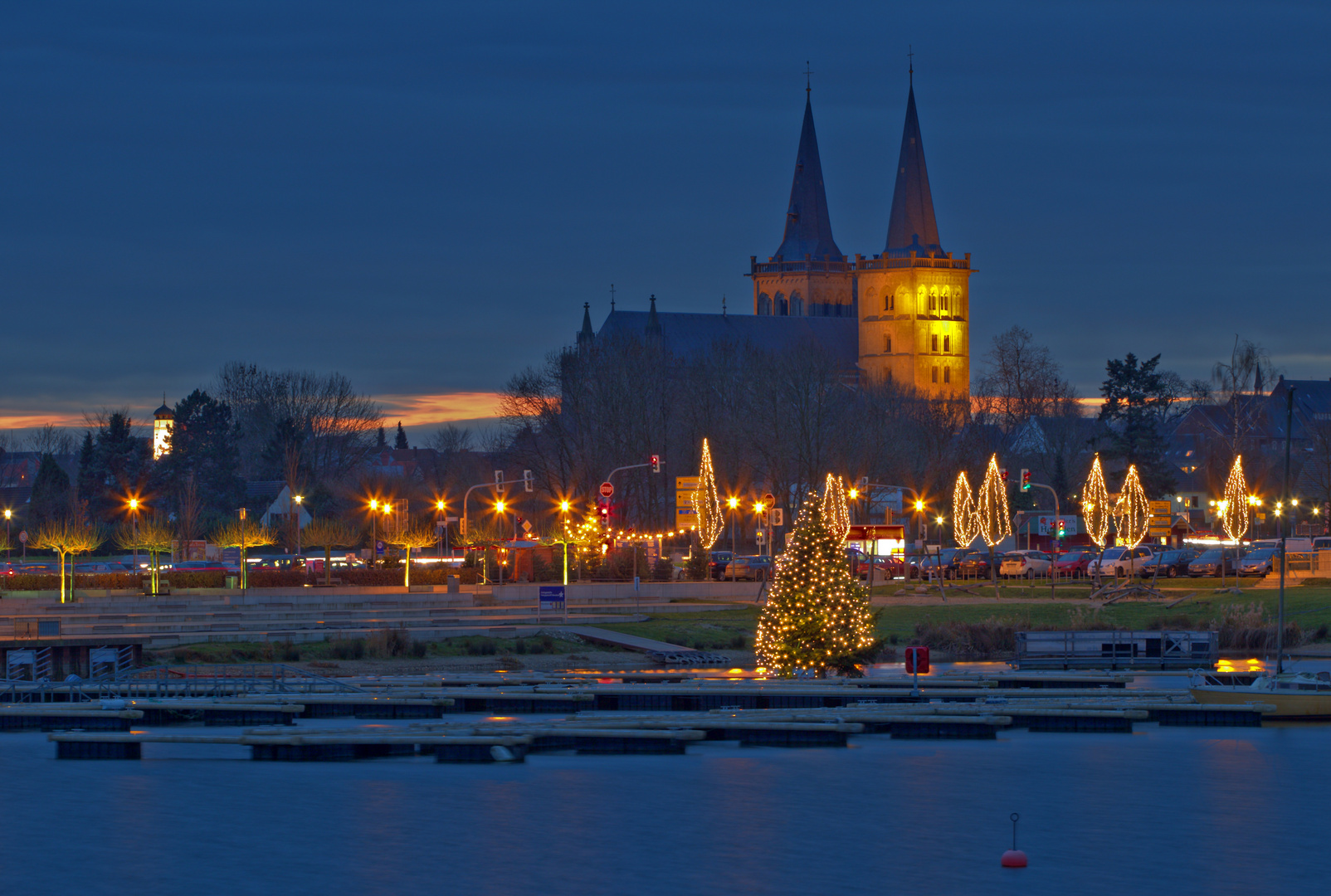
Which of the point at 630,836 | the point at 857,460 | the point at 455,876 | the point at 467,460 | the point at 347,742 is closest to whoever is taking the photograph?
the point at 455,876

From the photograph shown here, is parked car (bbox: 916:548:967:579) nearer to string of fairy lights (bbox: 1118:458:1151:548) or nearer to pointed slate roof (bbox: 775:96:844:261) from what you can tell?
string of fairy lights (bbox: 1118:458:1151:548)

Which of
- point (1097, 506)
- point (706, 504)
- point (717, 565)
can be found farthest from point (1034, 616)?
point (706, 504)

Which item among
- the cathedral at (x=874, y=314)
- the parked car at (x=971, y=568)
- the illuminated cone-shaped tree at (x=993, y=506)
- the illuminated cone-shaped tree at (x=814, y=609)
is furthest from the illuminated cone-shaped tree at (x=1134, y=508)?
the cathedral at (x=874, y=314)

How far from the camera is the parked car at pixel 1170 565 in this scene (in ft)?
234

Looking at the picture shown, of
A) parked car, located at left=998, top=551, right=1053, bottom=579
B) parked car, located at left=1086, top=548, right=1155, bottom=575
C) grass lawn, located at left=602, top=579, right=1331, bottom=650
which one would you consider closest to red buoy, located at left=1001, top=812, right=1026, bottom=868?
grass lawn, located at left=602, top=579, right=1331, bottom=650

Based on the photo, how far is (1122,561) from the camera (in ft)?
236

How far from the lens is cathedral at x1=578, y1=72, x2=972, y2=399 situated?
17850cm

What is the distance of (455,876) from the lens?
2103 cm

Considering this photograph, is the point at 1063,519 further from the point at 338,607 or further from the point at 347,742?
the point at 347,742

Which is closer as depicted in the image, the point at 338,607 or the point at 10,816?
the point at 10,816

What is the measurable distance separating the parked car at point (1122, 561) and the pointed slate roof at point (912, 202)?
8644cm

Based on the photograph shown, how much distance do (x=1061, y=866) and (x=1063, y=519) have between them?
76482 millimetres

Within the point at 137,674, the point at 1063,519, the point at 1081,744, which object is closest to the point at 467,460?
the point at 1063,519

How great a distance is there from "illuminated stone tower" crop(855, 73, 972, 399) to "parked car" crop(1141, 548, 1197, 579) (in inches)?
4257
